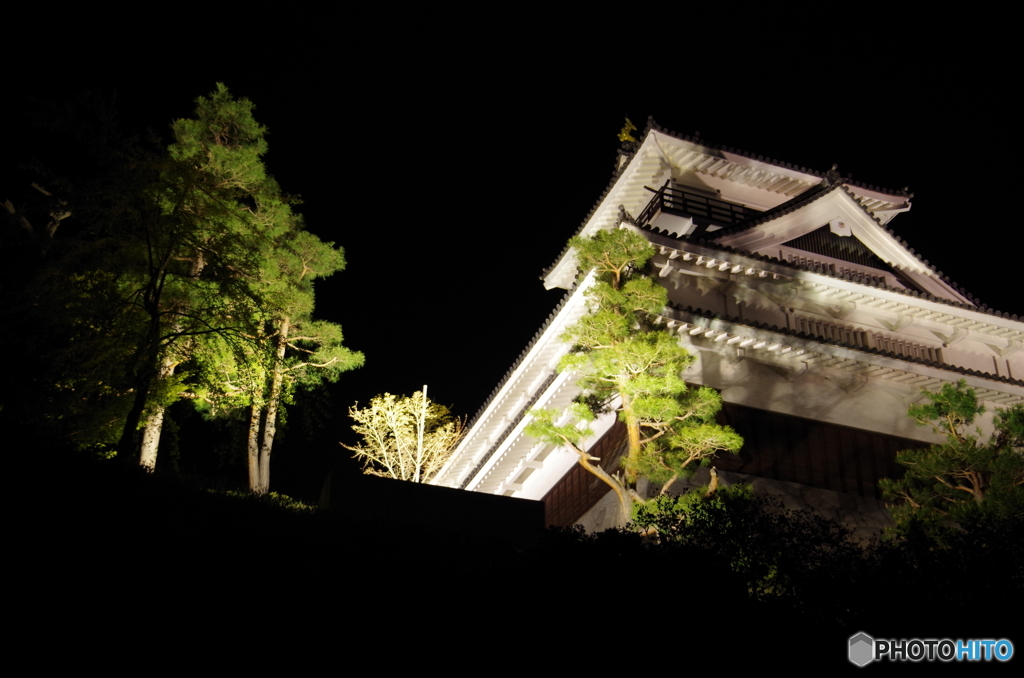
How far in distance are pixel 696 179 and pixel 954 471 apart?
10693mm

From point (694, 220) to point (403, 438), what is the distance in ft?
35.6

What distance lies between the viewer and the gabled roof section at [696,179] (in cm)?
2039

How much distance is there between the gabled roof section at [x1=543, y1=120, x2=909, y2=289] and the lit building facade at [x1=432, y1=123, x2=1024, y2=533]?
4cm

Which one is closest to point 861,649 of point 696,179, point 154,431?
point 154,431

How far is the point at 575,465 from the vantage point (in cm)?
1833

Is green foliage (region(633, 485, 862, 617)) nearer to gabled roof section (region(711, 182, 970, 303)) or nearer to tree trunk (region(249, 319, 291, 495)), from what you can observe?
tree trunk (region(249, 319, 291, 495))

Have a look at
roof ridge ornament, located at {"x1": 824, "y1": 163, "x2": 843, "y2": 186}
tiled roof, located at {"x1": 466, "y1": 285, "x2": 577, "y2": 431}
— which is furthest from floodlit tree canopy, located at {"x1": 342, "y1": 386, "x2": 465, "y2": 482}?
roof ridge ornament, located at {"x1": 824, "y1": 163, "x2": 843, "y2": 186}

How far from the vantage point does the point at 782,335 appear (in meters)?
15.8

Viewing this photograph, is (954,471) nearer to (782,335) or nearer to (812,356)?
(812,356)

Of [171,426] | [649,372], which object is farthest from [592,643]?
[171,426]

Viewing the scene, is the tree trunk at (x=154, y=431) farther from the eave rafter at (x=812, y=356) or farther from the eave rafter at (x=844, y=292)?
the eave rafter at (x=844, y=292)

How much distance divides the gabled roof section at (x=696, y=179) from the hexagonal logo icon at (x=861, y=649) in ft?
43.7

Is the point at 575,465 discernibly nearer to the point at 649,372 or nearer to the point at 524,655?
the point at 649,372

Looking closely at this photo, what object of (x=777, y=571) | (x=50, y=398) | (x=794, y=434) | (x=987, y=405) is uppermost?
(x=987, y=405)
